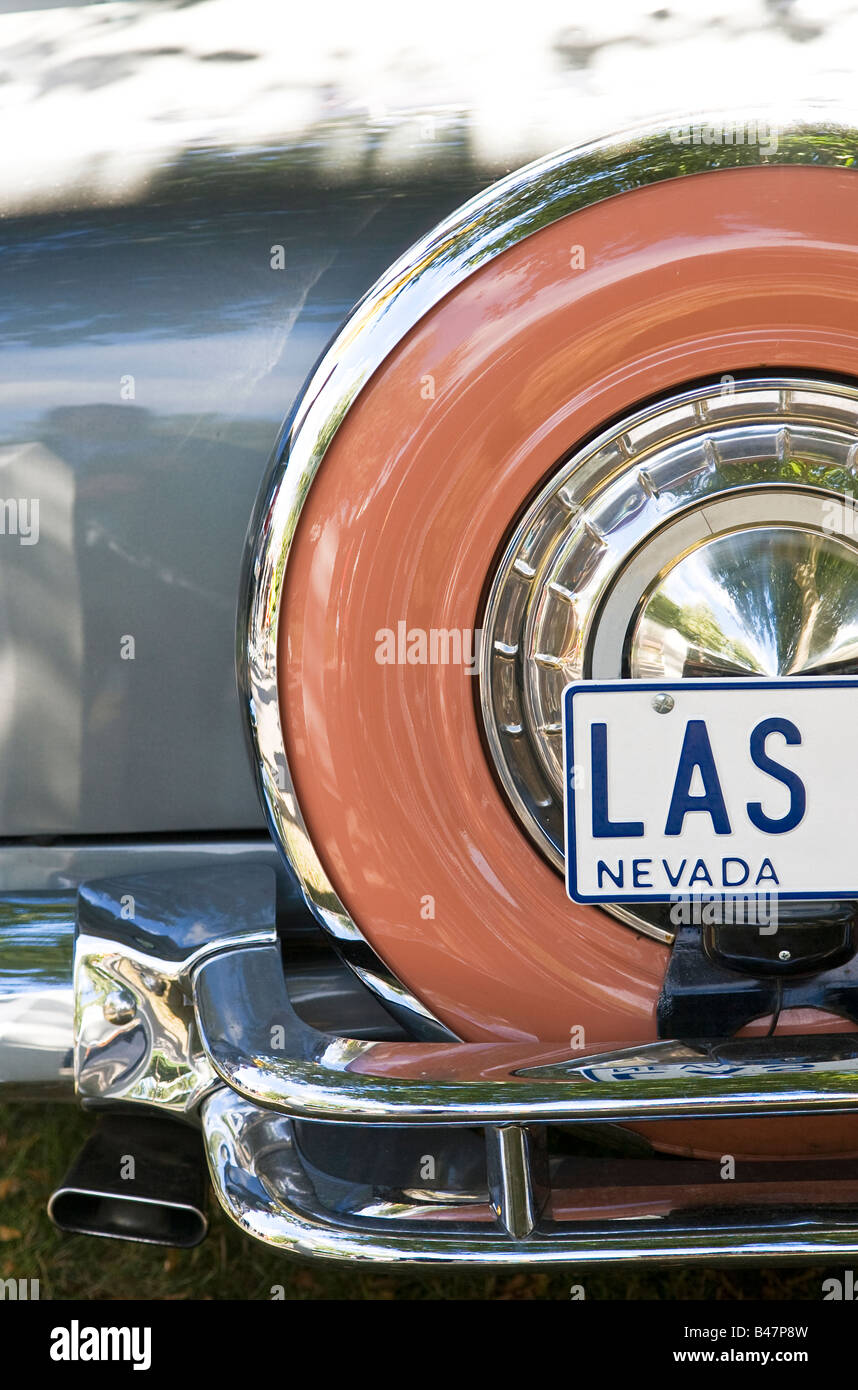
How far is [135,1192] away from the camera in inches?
53.8

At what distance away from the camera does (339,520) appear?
3.98ft

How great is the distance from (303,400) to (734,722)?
53cm

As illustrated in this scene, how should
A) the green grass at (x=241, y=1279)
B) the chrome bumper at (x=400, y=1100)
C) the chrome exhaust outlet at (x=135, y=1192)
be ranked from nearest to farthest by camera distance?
1. the chrome bumper at (x=400, y=1100)
2. the chrome exhaust outlet at (x=135, y=1192)
3. the green grass at (x=241, y=1279)

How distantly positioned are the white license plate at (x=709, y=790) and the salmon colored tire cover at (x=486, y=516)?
10cm

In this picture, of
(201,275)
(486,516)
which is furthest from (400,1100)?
(201,275)

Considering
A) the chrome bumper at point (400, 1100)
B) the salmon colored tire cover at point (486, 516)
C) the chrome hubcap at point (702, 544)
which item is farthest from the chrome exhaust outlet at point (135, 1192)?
the chrome hubcap at point (702, 544)

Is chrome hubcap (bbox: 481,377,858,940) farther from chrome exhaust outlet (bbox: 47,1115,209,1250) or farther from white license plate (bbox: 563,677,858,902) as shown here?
chrome exhaust outlet (bbox: 47,1115,209,1250)

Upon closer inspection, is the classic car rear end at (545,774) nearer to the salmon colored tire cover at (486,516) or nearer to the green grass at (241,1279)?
the salmon colored tire cover at (486,516)

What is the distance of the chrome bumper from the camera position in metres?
1.16

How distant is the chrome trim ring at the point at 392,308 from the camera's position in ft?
3.86

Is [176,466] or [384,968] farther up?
[176,466]
